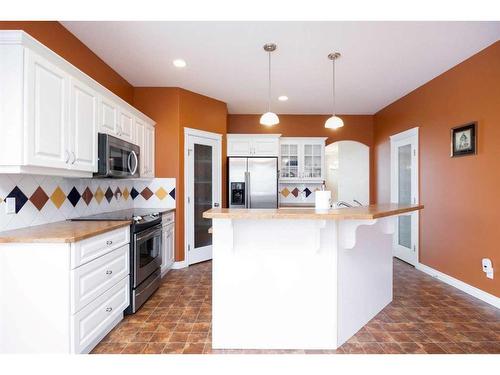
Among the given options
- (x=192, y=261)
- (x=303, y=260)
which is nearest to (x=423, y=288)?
(x=303, y=260)

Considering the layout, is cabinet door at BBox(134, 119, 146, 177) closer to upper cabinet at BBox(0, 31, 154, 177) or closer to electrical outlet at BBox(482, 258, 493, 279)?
upper cabinet at BBox(0, 31, 154, 177)

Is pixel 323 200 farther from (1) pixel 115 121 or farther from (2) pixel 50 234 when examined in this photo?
(1) pixel 115 121

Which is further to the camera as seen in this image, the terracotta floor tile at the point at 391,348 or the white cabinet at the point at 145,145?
the white cabinet at the point at 145,145

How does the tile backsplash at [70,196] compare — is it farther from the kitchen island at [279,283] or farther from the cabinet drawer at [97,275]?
the kitchen island at [279,283]

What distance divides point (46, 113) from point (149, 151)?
6.56ft

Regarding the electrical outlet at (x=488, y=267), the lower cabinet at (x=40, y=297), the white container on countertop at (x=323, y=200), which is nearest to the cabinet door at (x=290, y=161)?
the electrical outlet at (x=488, y=267)

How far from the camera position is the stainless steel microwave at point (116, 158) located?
8.59ft

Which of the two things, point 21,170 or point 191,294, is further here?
point 191,294

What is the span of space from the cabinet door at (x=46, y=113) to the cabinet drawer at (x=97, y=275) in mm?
769

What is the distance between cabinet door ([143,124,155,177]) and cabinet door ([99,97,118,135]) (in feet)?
2.71

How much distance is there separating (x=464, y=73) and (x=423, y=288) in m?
2.57

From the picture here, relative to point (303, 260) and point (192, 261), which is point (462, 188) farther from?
point (192, 261)
